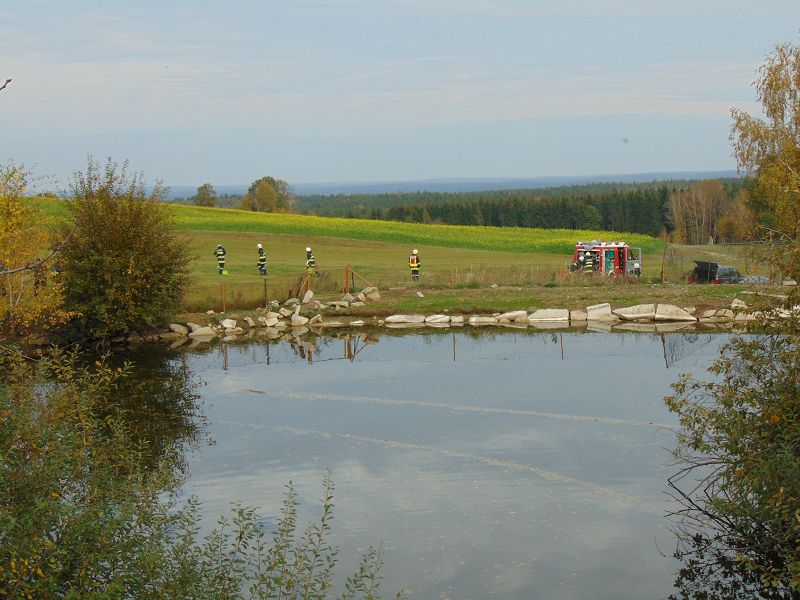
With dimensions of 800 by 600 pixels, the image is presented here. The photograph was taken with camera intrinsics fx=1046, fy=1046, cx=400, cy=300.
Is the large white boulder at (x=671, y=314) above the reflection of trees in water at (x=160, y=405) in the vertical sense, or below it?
above

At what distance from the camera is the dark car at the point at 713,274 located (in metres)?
40.4

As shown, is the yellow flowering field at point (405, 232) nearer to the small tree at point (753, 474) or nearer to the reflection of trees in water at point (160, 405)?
the reflection of trees in water at point (160, 405)

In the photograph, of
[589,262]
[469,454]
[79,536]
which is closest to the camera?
[79,536]

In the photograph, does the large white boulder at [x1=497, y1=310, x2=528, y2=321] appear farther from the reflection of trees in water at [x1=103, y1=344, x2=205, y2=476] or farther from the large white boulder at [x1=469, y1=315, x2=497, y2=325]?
the reflection of trees in water at [x1=103, y1=344, x2=205, y2=476]

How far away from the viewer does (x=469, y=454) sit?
59.0 feet

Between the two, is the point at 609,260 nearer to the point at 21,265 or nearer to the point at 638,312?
the point at 638,312

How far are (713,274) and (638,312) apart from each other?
796 cm

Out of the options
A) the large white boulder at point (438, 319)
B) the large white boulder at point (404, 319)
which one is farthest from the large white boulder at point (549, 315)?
the large white boulder at point (404, 319)

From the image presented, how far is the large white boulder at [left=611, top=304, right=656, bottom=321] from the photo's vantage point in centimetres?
3431

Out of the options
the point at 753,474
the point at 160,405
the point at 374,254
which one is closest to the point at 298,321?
the point at 160,405

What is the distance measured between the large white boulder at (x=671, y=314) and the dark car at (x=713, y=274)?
681cm

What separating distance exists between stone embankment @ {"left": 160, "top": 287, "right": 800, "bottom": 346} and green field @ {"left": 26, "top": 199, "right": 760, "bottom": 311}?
→ 2478 mm

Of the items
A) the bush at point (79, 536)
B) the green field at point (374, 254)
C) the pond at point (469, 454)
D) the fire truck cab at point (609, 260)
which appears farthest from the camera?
the fire truck cab at point (609, 260)

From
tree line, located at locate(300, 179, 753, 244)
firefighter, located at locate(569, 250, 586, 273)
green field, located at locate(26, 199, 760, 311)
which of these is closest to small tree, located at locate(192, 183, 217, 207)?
tree line, located at locate(300, 179, 753, 244)
